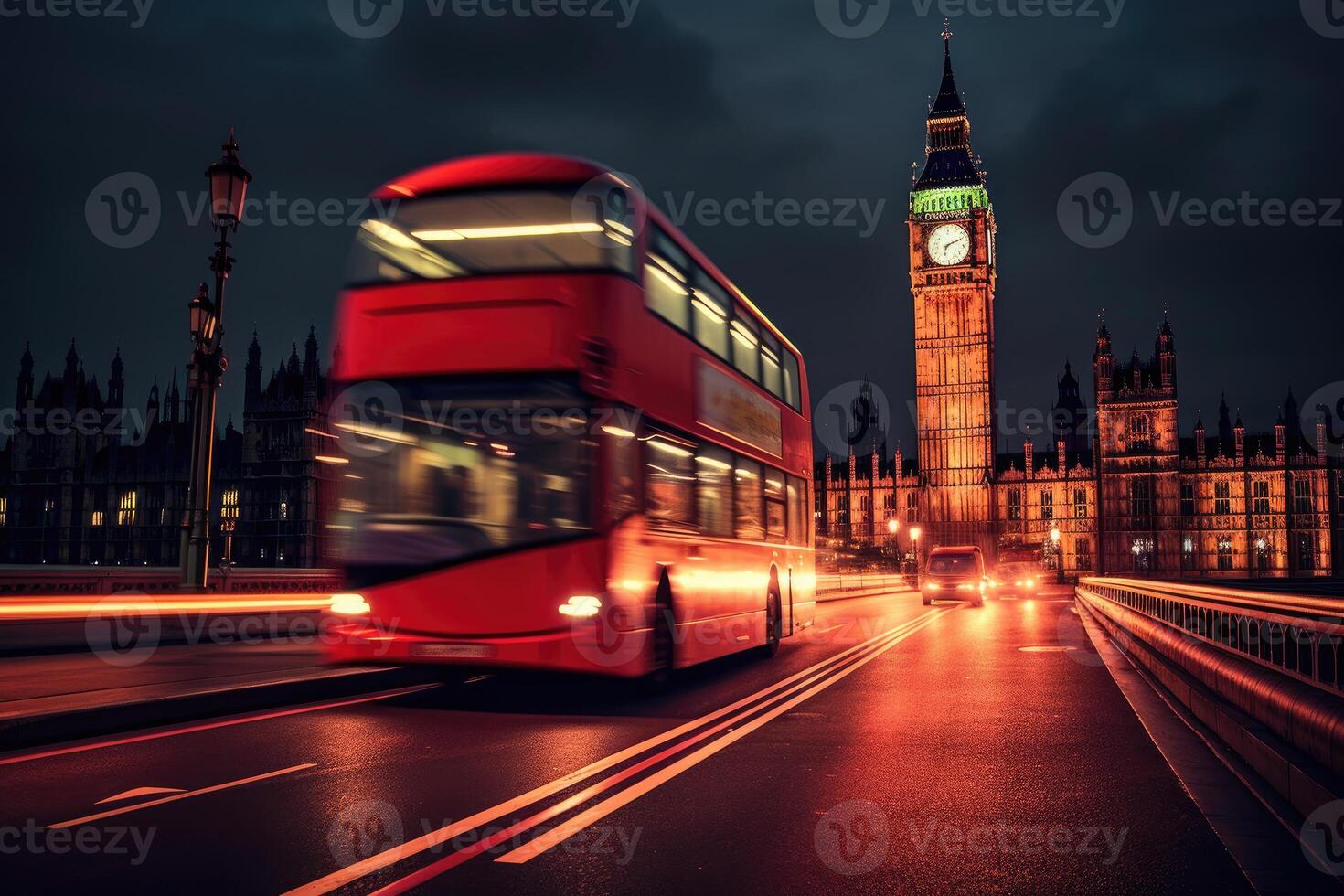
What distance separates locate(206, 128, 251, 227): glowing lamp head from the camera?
14242 millimetres

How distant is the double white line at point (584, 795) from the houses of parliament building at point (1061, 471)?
77.5m

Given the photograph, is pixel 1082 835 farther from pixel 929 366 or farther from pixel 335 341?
pixel 929 366

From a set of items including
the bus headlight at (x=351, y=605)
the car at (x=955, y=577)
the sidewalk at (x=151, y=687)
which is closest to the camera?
the sidewalk at (x=151, y=687)

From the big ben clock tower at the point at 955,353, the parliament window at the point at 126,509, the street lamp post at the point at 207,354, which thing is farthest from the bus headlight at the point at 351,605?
the big ben clock tower at the point at 955,353

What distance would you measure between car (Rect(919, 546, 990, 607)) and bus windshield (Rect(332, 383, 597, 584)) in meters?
28.4

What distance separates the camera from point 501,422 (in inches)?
362

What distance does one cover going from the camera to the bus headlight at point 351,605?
952 centimetres

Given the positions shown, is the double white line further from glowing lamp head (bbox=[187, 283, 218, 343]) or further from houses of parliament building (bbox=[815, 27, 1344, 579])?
houses of parliament building (bbox=[815, 27, 1344, 579])

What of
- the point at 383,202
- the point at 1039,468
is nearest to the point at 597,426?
the point at 383,202

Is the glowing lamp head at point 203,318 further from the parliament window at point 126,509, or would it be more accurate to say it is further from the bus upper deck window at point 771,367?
the parliament window at point 126,509

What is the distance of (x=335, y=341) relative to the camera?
31.7 ft

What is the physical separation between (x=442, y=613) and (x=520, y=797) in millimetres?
3571

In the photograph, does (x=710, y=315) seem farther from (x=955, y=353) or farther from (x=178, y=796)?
(x=955, y=353)

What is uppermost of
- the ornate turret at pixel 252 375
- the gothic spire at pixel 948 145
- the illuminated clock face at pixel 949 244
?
the gothic spire at pixel 948 145
